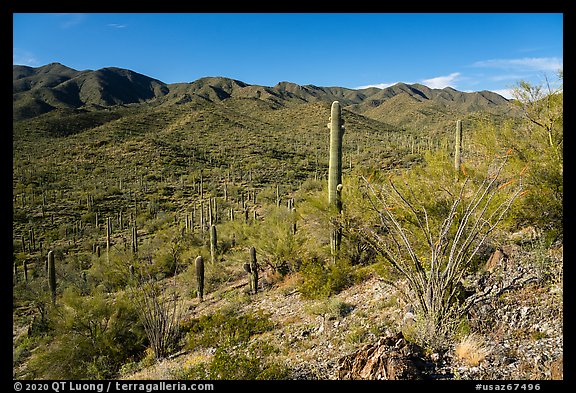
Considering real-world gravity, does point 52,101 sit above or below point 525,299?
above

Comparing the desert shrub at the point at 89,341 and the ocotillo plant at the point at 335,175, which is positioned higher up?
the ocotillo plant at the point at 335,175

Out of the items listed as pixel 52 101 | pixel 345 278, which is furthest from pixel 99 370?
pixel 52 101

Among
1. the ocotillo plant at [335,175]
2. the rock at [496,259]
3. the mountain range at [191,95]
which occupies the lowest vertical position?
the rock at [496,259]

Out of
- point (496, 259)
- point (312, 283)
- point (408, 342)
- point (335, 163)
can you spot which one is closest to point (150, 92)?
point (335, 163)

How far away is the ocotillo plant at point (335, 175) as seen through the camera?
833 centimetres

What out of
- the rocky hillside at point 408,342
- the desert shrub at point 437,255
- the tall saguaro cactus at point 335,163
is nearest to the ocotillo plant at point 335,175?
the tall saguaro cactus at point 335,163

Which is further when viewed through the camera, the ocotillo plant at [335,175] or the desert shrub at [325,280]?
the ocotillo plant at [335,175]

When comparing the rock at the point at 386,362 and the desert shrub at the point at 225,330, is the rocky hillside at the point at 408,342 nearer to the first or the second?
the rock at the point at 386,362

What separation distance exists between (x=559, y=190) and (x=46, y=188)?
32.3m

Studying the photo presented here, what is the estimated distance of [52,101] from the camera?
8744 centimetres

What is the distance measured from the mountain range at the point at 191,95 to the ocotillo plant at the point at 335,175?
5677 cm

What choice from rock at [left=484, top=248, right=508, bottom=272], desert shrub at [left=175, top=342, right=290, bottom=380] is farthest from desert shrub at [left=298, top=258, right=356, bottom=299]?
desert shrub at [left=175, top=342, right=290, bottom=380]
